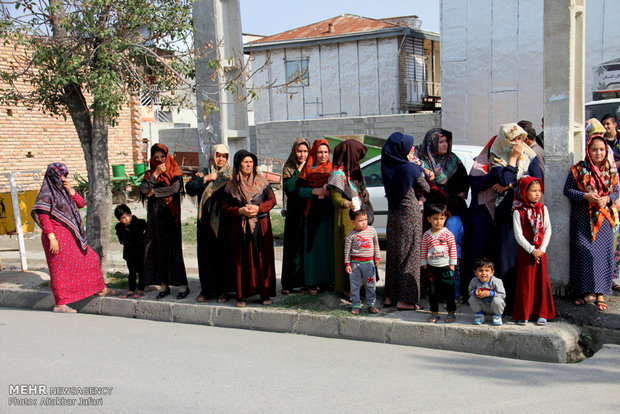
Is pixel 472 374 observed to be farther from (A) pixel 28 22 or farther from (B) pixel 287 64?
(B) pixel 287 64

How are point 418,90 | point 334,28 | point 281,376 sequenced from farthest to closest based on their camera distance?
point 334,28 < point 418,90 < point 281,376

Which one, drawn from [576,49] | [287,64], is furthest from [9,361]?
[287,64]

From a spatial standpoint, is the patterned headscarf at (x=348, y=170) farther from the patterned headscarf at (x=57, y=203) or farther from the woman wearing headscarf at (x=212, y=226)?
the patterned headscarf at (x=57, y=203)

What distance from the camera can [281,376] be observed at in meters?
4.62

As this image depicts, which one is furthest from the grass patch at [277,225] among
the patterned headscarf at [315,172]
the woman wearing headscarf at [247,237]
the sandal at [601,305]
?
the sandal at [601,305]

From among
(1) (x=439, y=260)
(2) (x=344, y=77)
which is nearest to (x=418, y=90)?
(2) (x=344, y=77)

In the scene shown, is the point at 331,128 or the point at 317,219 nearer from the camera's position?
the point at 317,219

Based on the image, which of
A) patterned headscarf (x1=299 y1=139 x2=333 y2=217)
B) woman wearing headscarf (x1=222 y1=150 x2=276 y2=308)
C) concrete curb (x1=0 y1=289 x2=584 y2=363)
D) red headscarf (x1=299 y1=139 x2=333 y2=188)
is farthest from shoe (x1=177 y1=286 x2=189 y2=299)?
red headscarf (x1=299 y1=139 x2=333 y2=188)

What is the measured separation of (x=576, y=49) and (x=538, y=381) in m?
3.32

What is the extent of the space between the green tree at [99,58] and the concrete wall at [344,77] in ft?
66.8

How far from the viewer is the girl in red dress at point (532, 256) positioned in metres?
5.19

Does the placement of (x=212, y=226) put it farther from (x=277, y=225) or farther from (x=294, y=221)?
(x=277, y=225)

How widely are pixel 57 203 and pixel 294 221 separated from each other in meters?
2.80

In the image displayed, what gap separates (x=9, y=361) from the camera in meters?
5.13
